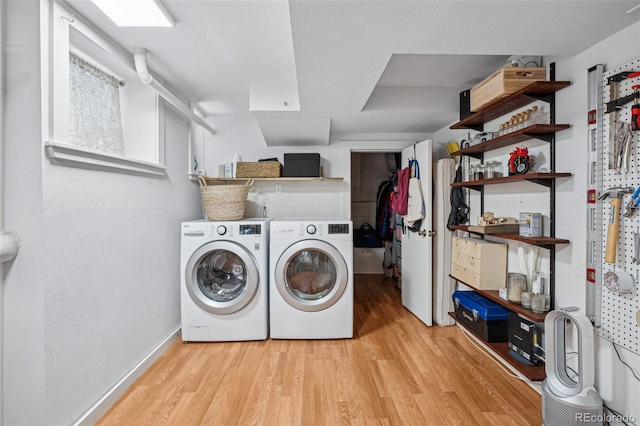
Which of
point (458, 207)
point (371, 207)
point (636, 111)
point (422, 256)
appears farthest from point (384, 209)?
point (636, 111)

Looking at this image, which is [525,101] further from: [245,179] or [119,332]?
[119,332]

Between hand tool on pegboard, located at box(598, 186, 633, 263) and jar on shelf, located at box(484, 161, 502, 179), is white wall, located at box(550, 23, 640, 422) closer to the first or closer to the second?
hand tool on pegboard, located at box(598, 186, 633, 263)

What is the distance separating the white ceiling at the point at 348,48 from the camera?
112 centimetres

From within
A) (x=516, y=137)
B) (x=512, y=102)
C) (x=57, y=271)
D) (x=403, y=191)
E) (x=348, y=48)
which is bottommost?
(x=57, y=271)

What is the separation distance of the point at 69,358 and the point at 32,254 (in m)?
0.54

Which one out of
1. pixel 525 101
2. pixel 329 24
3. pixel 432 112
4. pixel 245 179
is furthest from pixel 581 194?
pixel 245 179

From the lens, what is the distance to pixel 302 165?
293cm

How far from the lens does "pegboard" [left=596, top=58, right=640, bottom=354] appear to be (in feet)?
3.99

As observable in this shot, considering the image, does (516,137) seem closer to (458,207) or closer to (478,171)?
(478,171)

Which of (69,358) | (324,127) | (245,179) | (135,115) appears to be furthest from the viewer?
(245,179)

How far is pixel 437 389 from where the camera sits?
175 centimetres

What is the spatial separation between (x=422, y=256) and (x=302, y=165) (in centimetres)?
148

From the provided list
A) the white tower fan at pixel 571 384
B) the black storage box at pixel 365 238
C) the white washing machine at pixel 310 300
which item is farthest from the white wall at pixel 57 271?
the black storage box at pixel 365 238

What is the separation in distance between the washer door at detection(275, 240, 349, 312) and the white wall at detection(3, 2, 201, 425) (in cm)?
107
